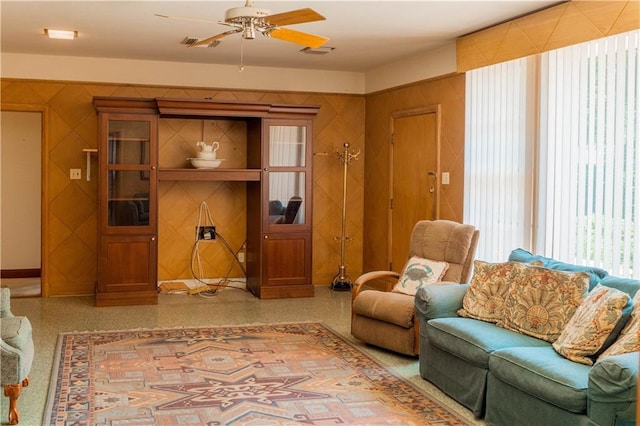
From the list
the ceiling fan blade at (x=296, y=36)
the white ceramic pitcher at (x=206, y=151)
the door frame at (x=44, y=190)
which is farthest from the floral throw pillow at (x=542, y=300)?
the door frame at (x=44, y=190)

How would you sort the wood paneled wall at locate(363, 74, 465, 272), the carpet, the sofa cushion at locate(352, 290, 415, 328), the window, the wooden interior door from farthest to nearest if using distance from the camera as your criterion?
the wooden interior door → the wood paneled wall at locate(363, 74, 465, 272) → the sofa cushion at locate(352, 290, 415, 328) → the window → the carpet

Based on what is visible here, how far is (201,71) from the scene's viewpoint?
7707 millimetres

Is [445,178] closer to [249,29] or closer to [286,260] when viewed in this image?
[286,260]

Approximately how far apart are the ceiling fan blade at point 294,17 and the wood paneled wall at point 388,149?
2798 mm

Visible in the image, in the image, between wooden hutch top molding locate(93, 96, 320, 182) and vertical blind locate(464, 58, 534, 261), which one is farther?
wooden hutch top molding locate(93, 96, 320, 182)

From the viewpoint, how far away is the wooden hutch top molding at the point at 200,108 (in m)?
6.77

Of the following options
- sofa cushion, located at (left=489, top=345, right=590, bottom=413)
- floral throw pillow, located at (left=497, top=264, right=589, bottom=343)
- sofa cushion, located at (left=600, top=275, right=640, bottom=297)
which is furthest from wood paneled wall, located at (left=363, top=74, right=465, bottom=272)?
sofa cushion, located at (left=489, top=345, right=590, bottom=413)

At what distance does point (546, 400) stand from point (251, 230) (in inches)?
194

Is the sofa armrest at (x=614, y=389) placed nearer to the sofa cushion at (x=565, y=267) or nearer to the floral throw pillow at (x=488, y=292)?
the sofa cushion at (x=565, y=267)

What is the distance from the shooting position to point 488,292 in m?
4.29

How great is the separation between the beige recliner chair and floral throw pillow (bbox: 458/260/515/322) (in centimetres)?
60

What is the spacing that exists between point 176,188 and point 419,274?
3.45m

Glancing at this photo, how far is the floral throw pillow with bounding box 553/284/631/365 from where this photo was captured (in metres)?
3.28

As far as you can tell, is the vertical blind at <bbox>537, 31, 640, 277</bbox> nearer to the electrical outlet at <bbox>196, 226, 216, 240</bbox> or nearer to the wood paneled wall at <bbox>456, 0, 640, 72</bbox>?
the wood paneled wall at <bbox>456, 0, 640, 72</bbox>
